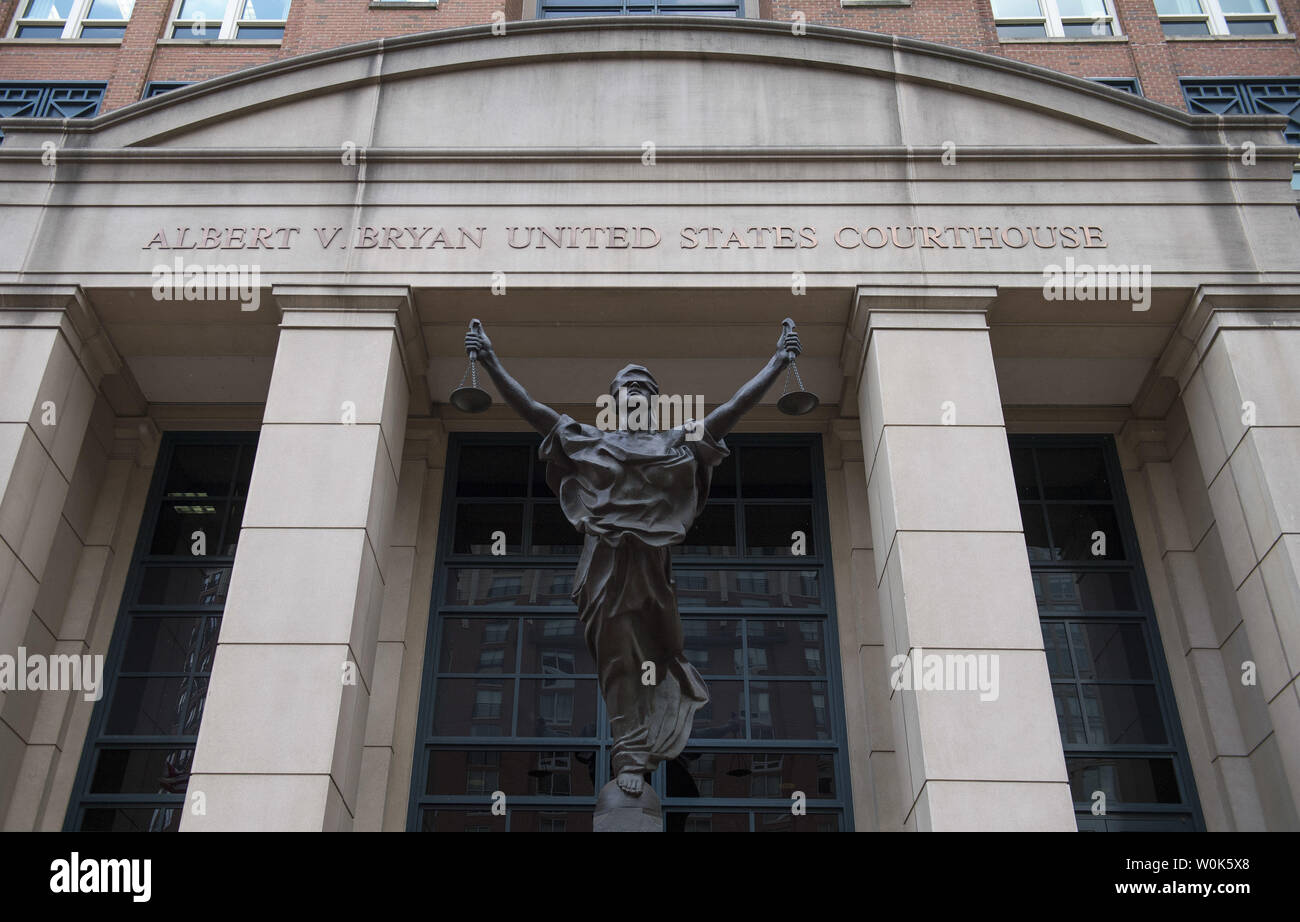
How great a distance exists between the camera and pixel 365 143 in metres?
13.7

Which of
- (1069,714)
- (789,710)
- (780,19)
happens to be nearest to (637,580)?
(789,710)

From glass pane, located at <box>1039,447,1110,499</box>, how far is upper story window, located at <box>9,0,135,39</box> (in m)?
14.7

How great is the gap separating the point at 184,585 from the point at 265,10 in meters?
9.24

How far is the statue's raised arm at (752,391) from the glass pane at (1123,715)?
22.5ft

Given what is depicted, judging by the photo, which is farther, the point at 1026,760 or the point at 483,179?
the point at 483,179

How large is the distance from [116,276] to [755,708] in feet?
27.1

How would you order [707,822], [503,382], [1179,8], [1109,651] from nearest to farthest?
1. [503,382]
2. [707,822]
3. [1109,651]
4. [1179,8]

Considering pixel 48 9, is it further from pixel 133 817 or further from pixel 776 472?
pixel 776 472

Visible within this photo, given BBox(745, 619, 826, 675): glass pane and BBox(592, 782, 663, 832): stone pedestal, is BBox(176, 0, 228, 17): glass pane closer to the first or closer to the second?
BBox(745, 619, 826, 675): glass pane

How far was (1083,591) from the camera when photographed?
13805mm
